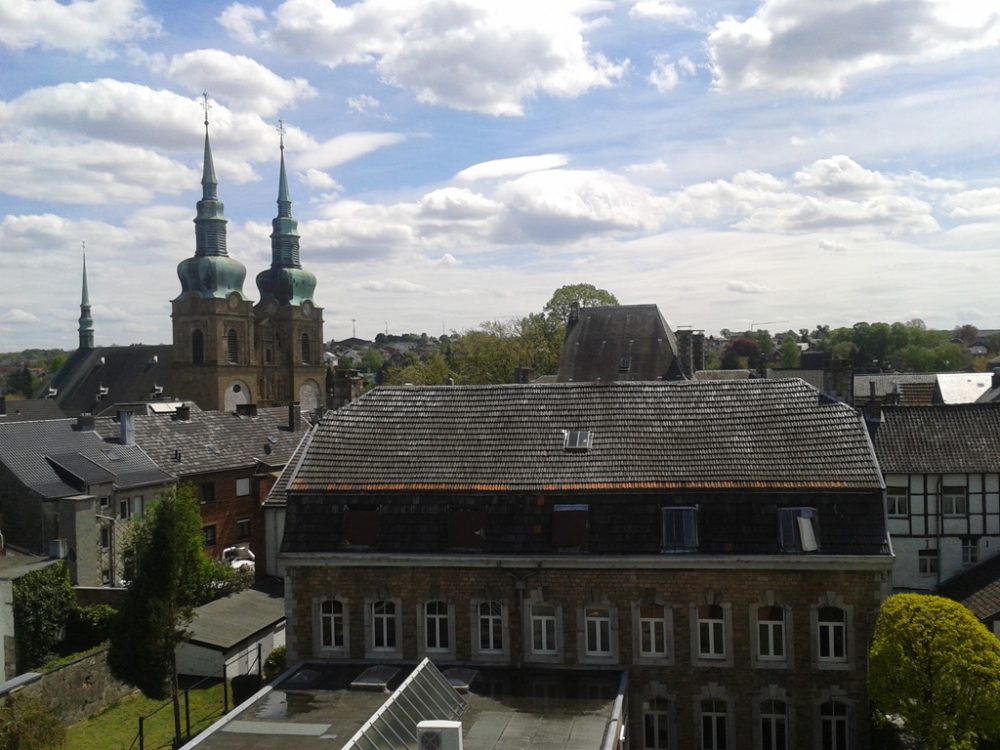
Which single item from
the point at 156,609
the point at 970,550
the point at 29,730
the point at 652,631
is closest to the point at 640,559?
the point at 652,631

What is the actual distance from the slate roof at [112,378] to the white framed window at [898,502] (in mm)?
65430

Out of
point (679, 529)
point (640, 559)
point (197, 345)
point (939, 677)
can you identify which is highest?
point (197, 345)

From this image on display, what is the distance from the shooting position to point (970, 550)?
32.2 metres

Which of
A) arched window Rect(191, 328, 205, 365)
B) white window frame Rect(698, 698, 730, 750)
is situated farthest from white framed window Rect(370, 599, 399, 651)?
arched window Rect(191, 328, 205, 365)

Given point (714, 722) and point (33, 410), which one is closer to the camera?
point (714, 722)

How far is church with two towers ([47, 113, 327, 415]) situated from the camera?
8138 centimetres

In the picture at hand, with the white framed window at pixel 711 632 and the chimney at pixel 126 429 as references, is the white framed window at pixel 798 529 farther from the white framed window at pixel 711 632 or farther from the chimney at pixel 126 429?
the chimney at pixel 126 429

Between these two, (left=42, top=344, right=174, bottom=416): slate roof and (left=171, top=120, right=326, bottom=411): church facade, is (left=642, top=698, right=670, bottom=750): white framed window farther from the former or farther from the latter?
(left=42, top=344, right=174, bottom=416): slate roof

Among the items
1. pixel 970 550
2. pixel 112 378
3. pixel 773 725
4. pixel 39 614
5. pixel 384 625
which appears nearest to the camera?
pixel 773 725

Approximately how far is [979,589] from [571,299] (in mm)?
55270

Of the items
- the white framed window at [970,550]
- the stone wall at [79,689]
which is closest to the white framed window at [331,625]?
the stone wall at [79,689]

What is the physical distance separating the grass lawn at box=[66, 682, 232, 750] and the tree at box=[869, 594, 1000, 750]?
18.1 m

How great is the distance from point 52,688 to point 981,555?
3045 centimetres

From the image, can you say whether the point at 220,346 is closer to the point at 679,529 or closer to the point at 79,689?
the point at 79,689
